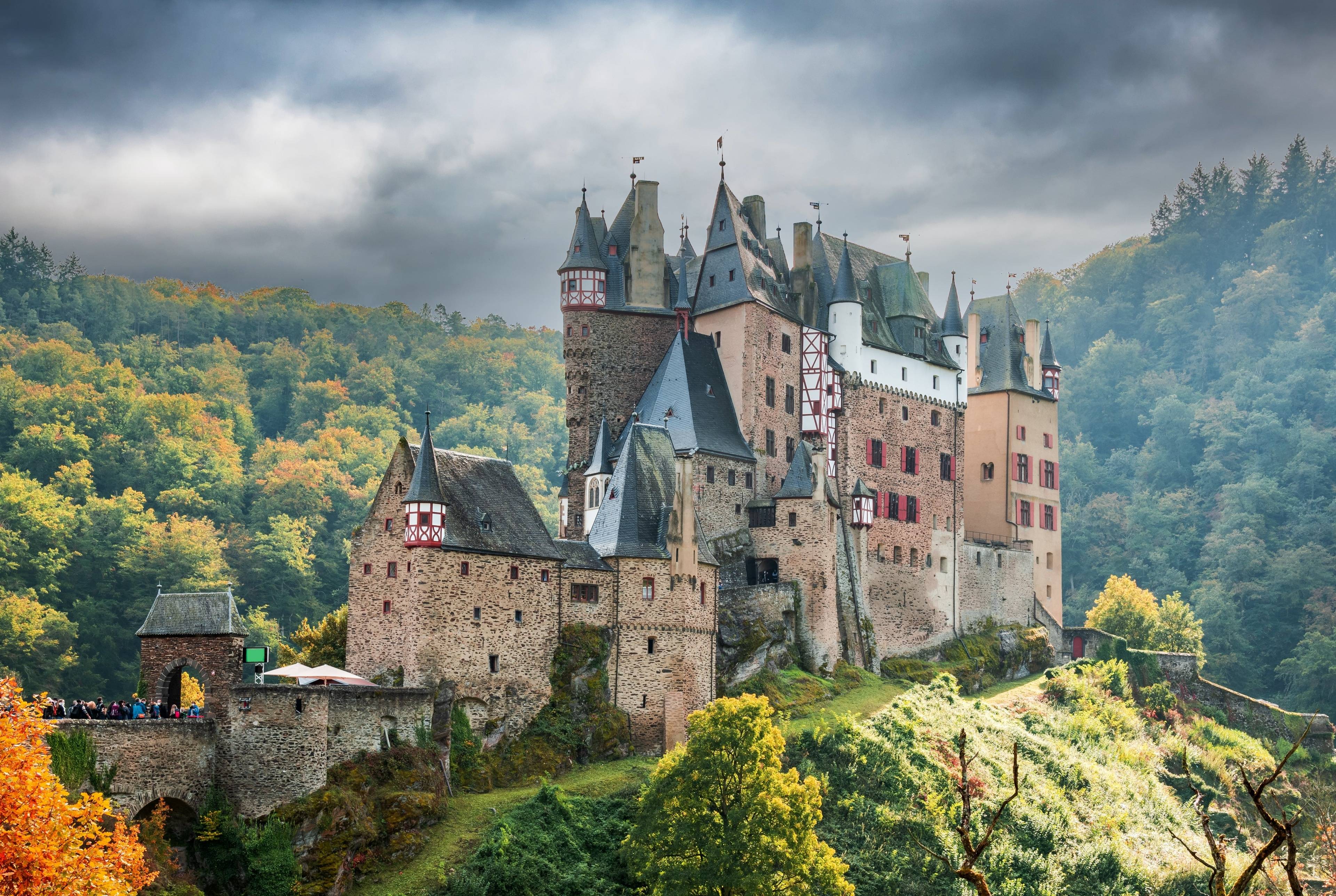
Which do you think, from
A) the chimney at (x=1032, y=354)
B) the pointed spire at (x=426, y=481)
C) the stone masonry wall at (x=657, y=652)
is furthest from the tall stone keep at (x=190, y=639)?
the chimney at (x=1032, y=354)

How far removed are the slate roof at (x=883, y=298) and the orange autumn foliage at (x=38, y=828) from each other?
40.3 metres

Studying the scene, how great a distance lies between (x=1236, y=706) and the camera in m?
62.2

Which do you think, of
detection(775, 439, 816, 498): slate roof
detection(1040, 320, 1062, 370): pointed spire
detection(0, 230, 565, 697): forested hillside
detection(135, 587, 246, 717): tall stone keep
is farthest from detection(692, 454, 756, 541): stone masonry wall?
detection(0, 230, 565, 697): forested hillside

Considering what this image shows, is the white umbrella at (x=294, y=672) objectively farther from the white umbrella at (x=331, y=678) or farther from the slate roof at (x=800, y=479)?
the slate roof at (x=800, y=479)

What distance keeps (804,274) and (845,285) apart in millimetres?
1834

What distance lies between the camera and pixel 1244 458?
10019 centimetres

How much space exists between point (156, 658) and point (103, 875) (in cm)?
1665

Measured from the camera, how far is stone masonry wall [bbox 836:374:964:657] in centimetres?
5622

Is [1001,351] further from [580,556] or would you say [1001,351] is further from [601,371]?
[580,556]

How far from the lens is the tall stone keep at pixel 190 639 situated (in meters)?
37.3

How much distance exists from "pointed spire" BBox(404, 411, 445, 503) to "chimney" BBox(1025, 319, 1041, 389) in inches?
1403

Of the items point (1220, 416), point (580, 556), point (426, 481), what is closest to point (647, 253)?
point (580, 556)

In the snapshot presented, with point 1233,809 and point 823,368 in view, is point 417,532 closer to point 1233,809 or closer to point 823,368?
point 823,368

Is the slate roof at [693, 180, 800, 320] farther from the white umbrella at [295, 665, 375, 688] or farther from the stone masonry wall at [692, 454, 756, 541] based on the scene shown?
the white umbrella at [295, 665, 375, 688]
